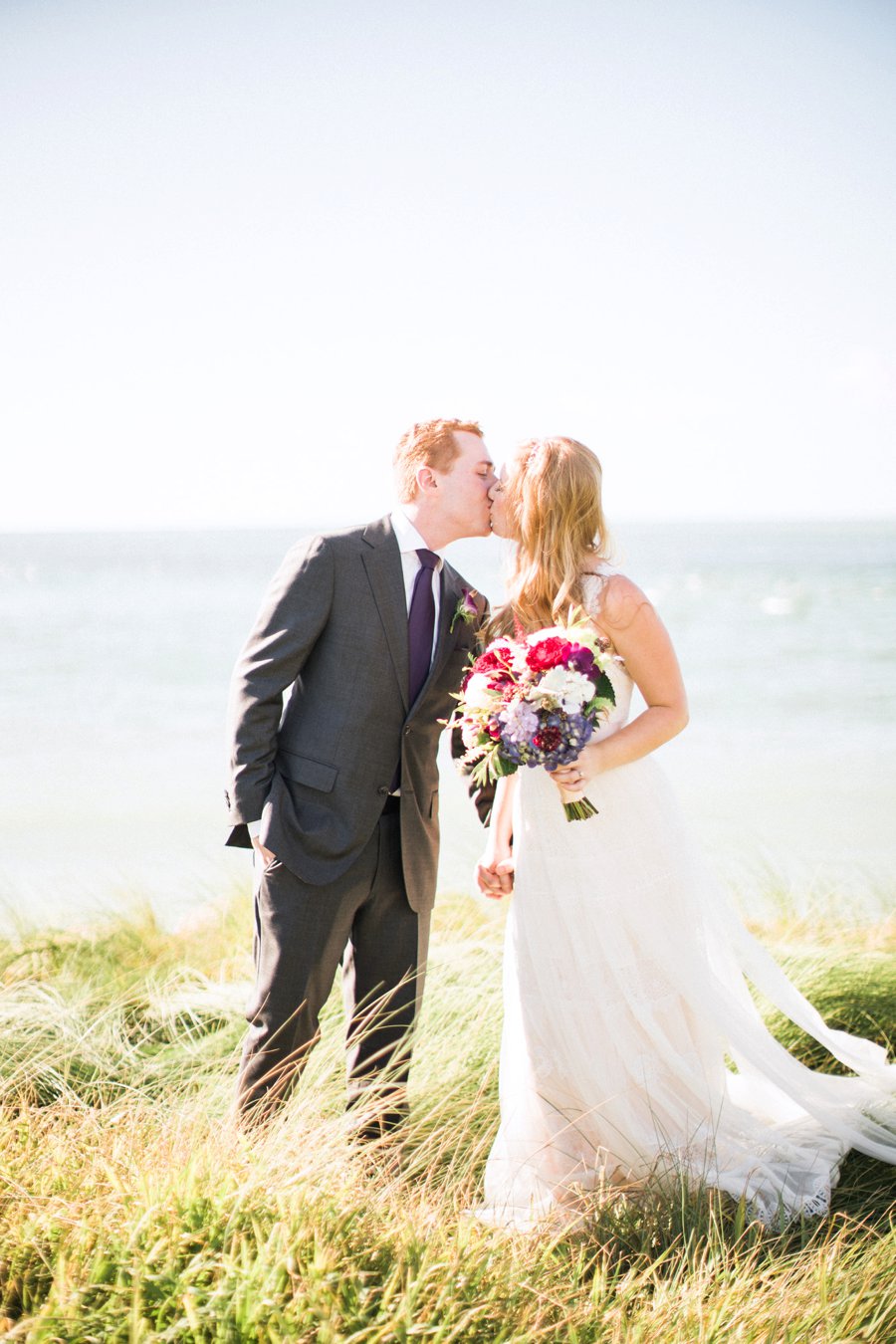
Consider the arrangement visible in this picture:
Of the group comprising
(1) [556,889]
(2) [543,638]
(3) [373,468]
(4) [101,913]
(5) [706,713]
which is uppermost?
(3) [373,468]

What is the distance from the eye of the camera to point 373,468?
53219 mm

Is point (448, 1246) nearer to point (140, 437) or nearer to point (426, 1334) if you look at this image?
point (426, 1334)

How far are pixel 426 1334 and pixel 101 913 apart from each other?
3991mm

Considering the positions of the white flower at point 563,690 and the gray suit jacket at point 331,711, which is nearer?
the white flower at point 563,690

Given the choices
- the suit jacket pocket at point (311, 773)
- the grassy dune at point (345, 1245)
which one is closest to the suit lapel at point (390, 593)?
the suit jacket pocket at point (311, 773)

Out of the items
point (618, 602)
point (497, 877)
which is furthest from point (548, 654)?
point (497, 877)

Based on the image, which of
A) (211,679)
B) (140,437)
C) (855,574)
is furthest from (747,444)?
(211,679)

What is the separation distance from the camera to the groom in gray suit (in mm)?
3289

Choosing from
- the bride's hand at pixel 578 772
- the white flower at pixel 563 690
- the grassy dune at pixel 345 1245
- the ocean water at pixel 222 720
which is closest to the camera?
the grassy dune at pixel 345 1245

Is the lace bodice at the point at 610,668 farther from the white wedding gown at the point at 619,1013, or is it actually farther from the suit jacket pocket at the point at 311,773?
the suit jacket pocket at the point at 311,773

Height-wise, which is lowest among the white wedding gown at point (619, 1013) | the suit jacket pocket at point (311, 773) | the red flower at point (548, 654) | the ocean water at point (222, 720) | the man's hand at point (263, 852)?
the ocean water at point (222, 720)

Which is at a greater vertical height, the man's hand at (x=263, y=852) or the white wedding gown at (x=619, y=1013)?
the man's hand at (x=263, y=852)

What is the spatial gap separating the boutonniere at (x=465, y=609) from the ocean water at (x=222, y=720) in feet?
0.75

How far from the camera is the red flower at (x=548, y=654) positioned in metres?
2.87
